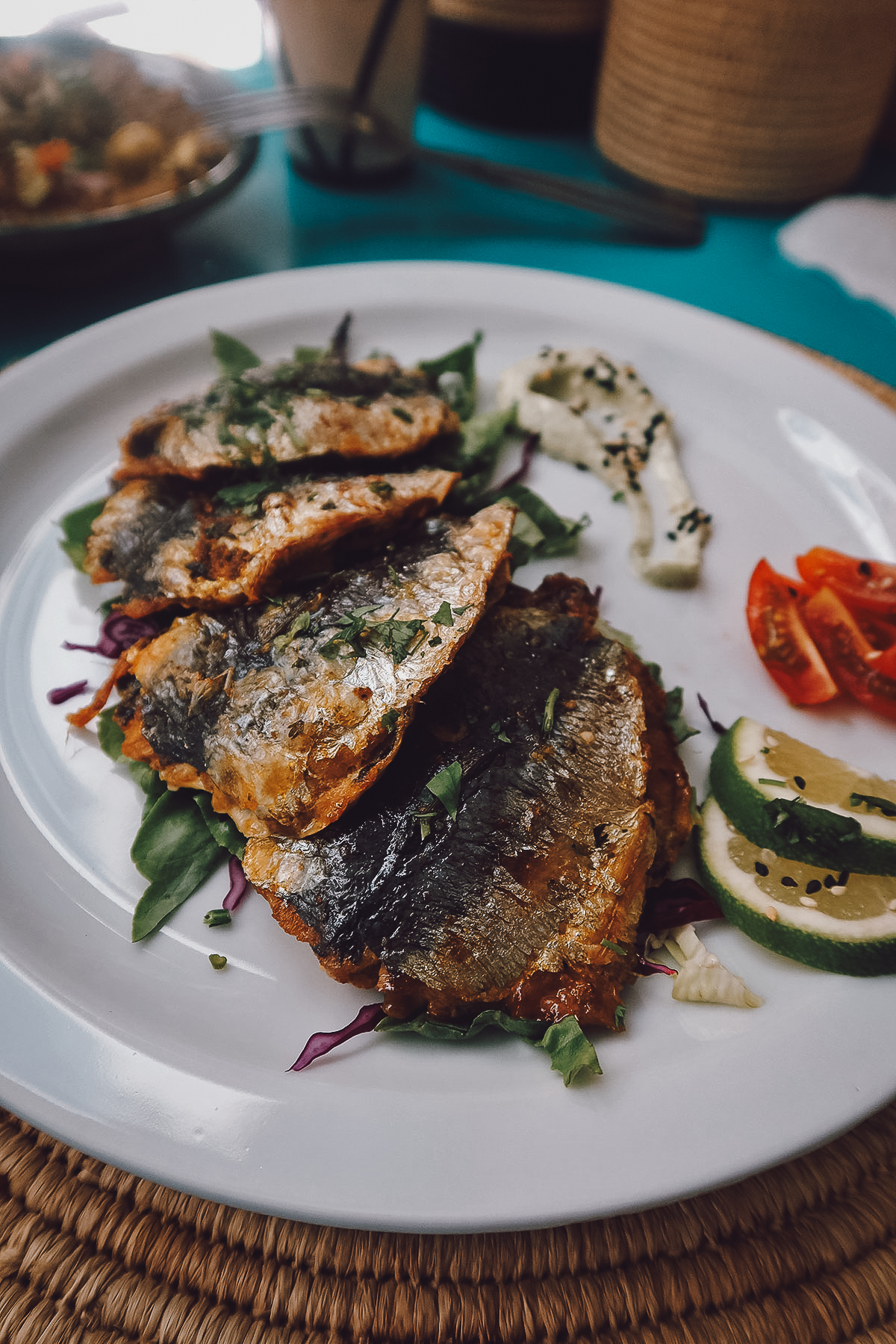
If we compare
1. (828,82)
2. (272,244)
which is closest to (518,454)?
(272,244)

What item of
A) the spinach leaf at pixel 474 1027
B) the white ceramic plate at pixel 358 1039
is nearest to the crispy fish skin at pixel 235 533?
the white ceramic plate at pixel 358 1039

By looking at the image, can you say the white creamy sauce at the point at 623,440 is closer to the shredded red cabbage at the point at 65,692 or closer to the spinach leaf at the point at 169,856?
the spinach leaf at the point at 169,856

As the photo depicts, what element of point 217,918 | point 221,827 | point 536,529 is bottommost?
point 217,918

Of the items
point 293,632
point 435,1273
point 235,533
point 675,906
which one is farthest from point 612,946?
point 235,533

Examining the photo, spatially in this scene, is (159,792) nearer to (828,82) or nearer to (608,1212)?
(608,1212)

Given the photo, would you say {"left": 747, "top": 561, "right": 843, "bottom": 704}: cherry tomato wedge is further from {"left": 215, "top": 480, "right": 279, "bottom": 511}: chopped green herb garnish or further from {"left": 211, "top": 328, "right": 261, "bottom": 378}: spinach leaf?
{"left": 211, "top": 328, "right": 261, "bottom": 378}: spinach leaf

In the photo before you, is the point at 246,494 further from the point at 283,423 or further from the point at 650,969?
the point at 650,969
